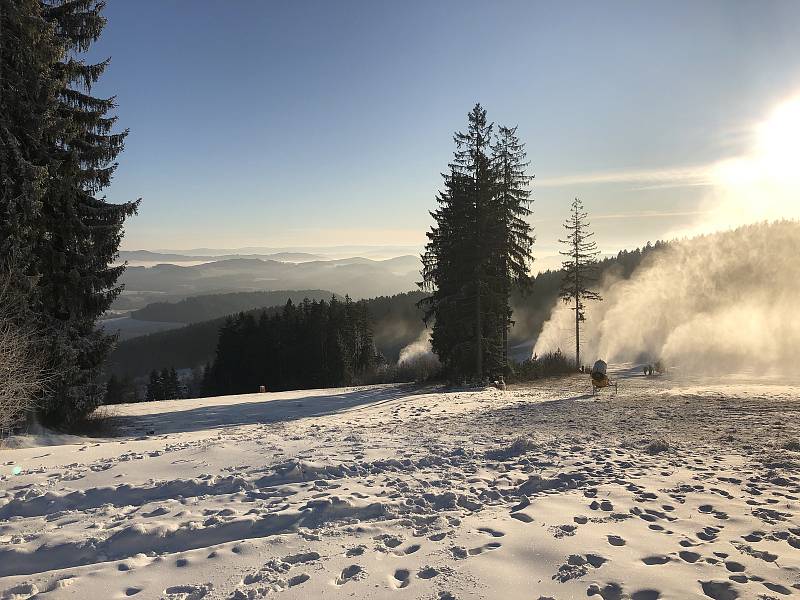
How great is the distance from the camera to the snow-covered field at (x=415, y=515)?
436cm

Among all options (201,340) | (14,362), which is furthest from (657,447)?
(201,340)

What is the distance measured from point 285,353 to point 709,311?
164 ft

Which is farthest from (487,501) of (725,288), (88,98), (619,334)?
(725,288)

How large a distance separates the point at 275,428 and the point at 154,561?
9.33 m

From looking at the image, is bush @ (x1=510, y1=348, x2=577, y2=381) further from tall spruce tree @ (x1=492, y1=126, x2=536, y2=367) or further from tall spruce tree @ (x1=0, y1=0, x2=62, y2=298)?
tall spruce tree @ (x1=0, y1=0, x2=62, y2=298)

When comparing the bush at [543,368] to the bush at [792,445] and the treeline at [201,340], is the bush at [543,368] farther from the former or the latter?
the treeline at [201,340]

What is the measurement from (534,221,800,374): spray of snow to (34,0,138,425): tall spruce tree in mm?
37787

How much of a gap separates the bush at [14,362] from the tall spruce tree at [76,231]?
0.97 metres

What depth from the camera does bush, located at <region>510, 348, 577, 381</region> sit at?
2966 cm

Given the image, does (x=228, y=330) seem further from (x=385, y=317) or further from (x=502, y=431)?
(x=385, y=317)

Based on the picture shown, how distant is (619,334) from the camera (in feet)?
175

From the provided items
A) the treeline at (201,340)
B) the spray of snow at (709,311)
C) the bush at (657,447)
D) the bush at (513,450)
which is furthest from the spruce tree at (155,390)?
the bush at (657,447)

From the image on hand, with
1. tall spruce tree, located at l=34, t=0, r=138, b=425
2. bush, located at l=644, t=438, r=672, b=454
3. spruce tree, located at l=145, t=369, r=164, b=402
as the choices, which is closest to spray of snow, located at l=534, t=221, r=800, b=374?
bush, located at l=644, t=438, r=672, b=454

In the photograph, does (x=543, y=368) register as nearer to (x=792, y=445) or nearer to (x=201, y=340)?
(x=792, y=445)
